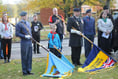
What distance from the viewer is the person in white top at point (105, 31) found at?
8.39m

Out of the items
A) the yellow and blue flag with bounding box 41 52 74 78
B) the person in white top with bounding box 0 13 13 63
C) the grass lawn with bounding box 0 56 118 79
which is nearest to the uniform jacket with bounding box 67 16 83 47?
the grass lawn with bounding box 0 56 118 79

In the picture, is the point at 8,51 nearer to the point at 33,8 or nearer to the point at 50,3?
the point at 50,3

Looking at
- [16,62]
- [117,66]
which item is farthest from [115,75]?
[16,62]

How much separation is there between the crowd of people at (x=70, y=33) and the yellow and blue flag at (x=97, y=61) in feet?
1.76

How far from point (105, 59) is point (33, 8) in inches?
827

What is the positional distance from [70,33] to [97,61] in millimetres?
1402

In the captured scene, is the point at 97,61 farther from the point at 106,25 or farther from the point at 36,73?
the point at 36,73

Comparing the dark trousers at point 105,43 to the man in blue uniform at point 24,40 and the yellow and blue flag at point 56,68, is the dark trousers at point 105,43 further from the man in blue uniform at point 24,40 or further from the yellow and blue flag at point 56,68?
the man in blue uniform at point 24,40

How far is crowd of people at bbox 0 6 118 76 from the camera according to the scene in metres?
6.34

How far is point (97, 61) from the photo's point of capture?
23.7 feet

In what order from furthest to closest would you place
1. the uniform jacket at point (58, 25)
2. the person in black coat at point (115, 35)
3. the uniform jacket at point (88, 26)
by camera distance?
the person in black coat at point (115, 35)
the uniform jacket at point (58, 25)
the uniform jacket at point (88, 26)

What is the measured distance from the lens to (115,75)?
607 centimetres

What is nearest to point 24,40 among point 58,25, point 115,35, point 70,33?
point 70,33

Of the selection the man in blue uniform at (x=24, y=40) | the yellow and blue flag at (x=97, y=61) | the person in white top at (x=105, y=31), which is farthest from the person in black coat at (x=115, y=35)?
the man in blue uniform at (x=24, y=40)
